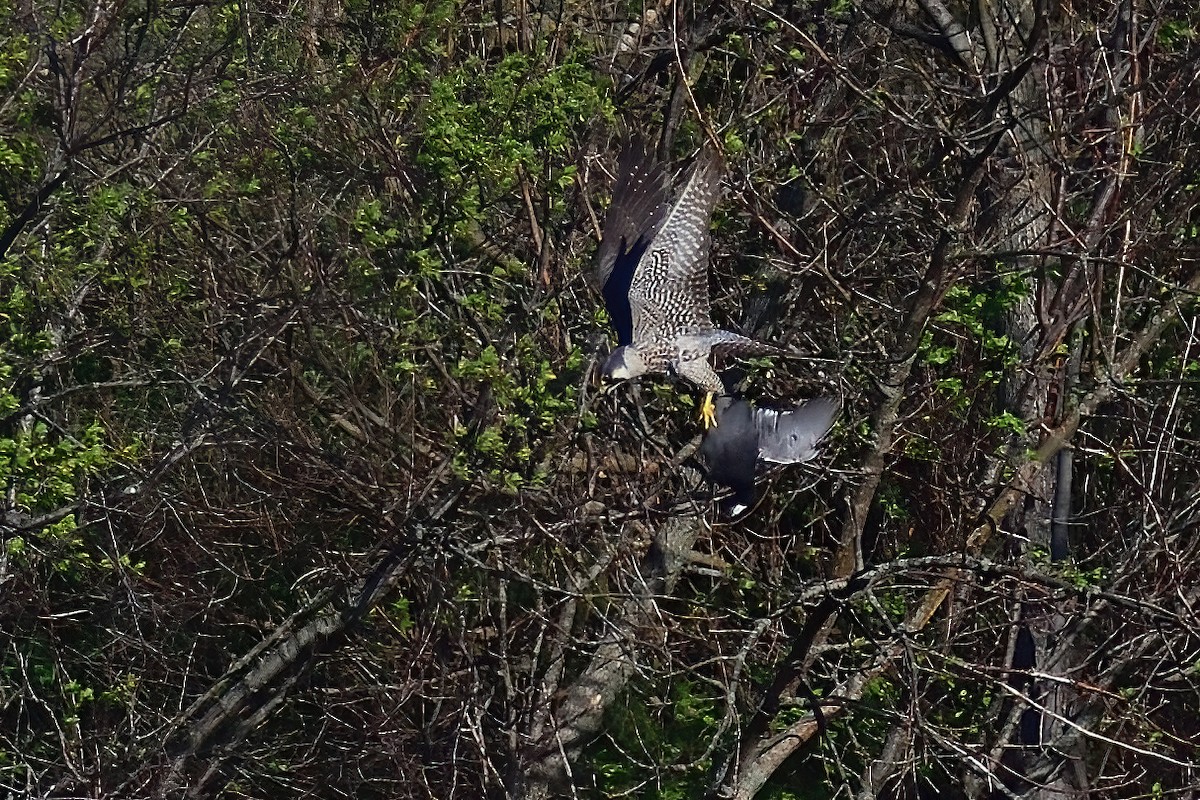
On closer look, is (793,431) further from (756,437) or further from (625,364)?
(625,364)

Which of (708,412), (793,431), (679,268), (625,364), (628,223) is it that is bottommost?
(708,412)

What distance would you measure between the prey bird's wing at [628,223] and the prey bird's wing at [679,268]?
0.04 metres

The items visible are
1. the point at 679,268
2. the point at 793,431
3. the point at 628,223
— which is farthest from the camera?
the point at 679,268

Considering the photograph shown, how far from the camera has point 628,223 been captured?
6.48 m

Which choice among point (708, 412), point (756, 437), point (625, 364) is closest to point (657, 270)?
point (625, 364)

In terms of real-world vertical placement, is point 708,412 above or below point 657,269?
below

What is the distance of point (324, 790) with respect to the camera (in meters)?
9.57

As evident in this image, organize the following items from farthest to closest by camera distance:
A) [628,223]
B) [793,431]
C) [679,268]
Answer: [679,268] < [628,223] < [793,431]

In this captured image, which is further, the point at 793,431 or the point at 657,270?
the point at 657,270

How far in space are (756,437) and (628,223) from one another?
0.93 meters

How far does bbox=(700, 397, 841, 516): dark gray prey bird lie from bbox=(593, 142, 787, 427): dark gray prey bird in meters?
0.20

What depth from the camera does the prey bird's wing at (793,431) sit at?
20.6 ft

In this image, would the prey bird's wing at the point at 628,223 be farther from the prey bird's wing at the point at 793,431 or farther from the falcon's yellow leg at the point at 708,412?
the prey bird's wing at the point at 793,431

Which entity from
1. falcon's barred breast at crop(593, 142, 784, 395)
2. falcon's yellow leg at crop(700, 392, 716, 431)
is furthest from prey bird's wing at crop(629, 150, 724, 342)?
falcon's yellow leg at crop(700, 392, 716, 431)
